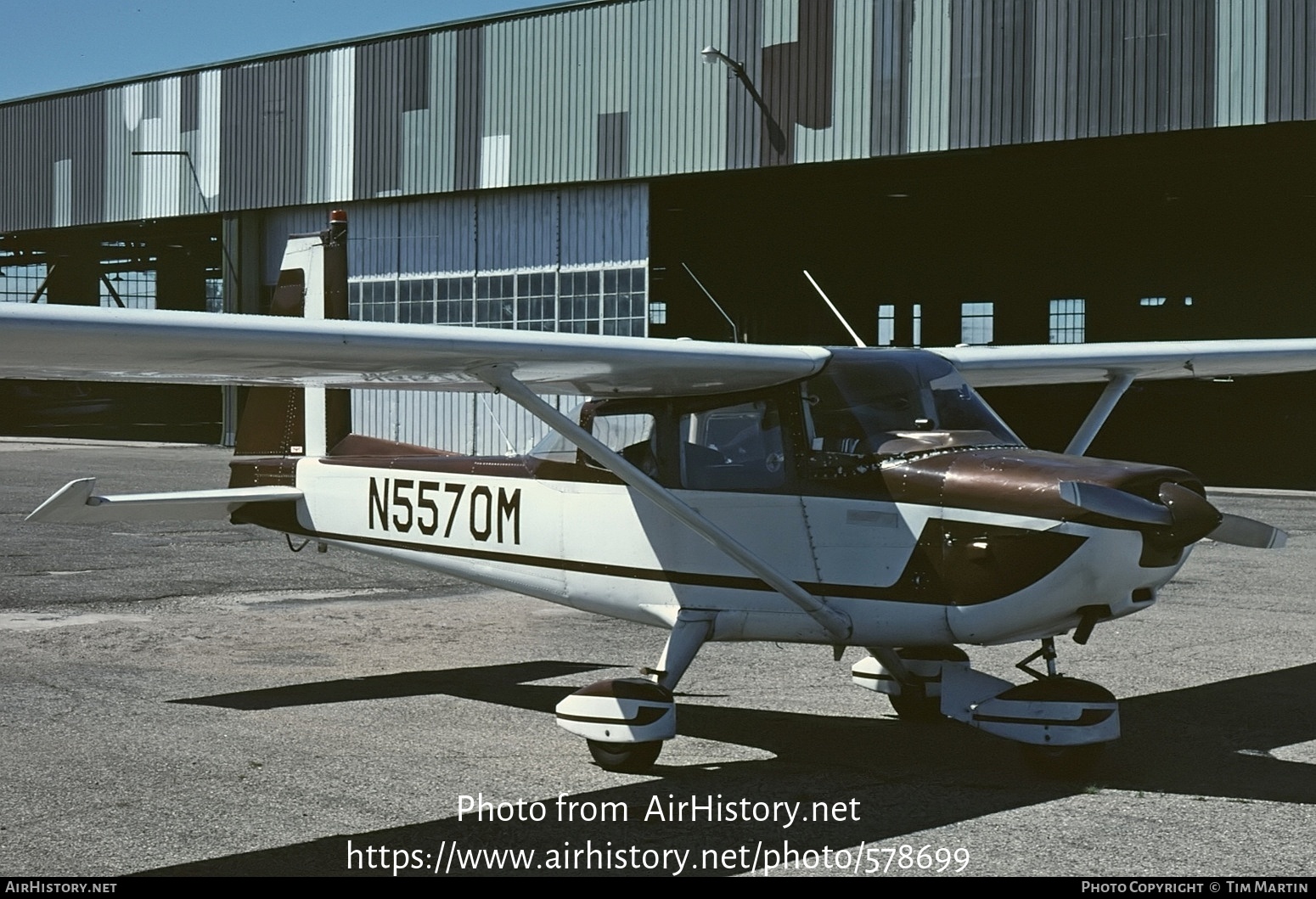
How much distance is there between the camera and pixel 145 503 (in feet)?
27.2

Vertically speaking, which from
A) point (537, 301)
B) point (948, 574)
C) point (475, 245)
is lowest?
point (948, 574)

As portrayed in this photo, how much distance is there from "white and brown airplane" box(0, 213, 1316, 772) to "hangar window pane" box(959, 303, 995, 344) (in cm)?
3529

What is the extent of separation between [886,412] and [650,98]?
19725 millimetres

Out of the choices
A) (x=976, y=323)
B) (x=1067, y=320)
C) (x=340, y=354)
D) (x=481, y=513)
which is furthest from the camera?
(x=976, y=323)

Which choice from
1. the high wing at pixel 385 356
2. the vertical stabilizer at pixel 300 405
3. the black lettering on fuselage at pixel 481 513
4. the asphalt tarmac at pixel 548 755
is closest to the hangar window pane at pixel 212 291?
the asphalt tarmac at pixel 548 755

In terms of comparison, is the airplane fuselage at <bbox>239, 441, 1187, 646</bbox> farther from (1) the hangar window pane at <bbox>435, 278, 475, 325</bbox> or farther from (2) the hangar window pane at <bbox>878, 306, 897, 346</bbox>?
(2) the hangar window pane at <bbox>878, 306, 897, 346</bbox>

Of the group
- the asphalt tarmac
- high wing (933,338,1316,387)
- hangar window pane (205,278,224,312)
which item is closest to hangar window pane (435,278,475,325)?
the asphalt tarmac

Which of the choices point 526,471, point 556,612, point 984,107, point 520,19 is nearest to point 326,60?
point 520,19

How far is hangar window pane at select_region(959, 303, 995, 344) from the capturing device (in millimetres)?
42844

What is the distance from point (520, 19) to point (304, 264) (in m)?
18.4

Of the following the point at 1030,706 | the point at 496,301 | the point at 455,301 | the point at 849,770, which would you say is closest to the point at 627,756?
the point at 849,770

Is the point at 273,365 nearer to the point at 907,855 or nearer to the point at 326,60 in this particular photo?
the point at 907,855

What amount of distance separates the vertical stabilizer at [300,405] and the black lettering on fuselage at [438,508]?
0.84 metres

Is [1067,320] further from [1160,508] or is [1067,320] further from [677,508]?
[1160,508]
